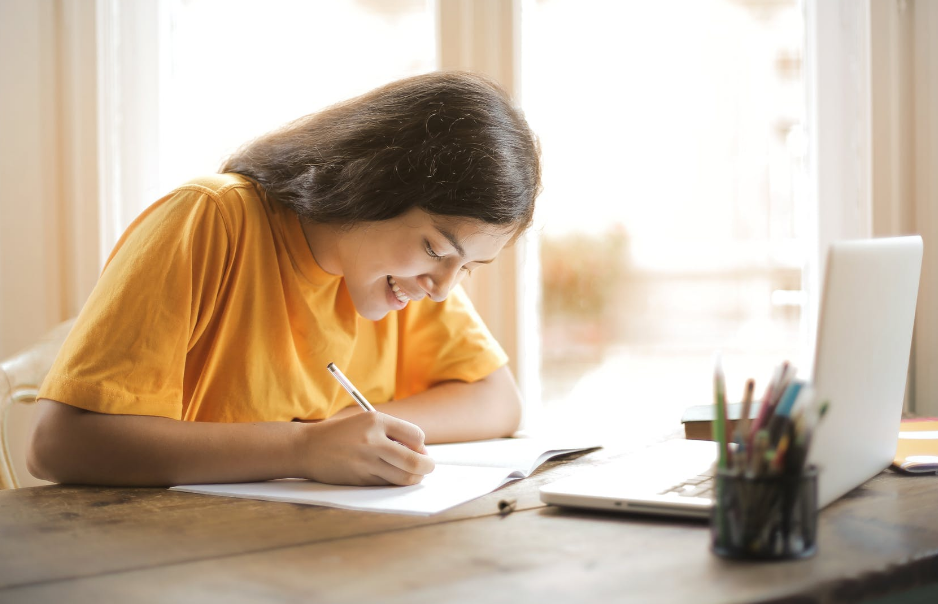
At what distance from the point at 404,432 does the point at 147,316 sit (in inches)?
14.4

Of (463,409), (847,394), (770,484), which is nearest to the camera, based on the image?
(770,484)

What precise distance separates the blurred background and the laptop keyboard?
981 millimetres

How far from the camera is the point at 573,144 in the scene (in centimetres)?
205

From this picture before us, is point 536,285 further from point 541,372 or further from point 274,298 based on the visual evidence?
point 274,298

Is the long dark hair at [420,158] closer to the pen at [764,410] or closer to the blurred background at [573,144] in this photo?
the pen at [764,410]

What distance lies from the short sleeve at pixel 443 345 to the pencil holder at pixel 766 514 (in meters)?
0.86

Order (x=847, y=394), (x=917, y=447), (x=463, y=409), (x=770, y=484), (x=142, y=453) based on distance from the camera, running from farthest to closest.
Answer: (x=463, y=409), (x=917, y=447), (x=142, y=453), (x=847, y=394), (x=770, y=484)

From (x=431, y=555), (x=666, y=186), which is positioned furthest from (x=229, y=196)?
(x=666, y=186)

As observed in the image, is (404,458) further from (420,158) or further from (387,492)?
(420,158)

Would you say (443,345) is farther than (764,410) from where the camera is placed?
Yes

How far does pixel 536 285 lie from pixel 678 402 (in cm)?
46

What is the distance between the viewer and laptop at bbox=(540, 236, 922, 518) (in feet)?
2.53

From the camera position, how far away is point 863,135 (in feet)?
6.19

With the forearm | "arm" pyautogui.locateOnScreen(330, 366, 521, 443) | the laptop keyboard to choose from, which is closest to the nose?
"arm" pyautogui.locateOnScreen(330, 366, 521, 443)
